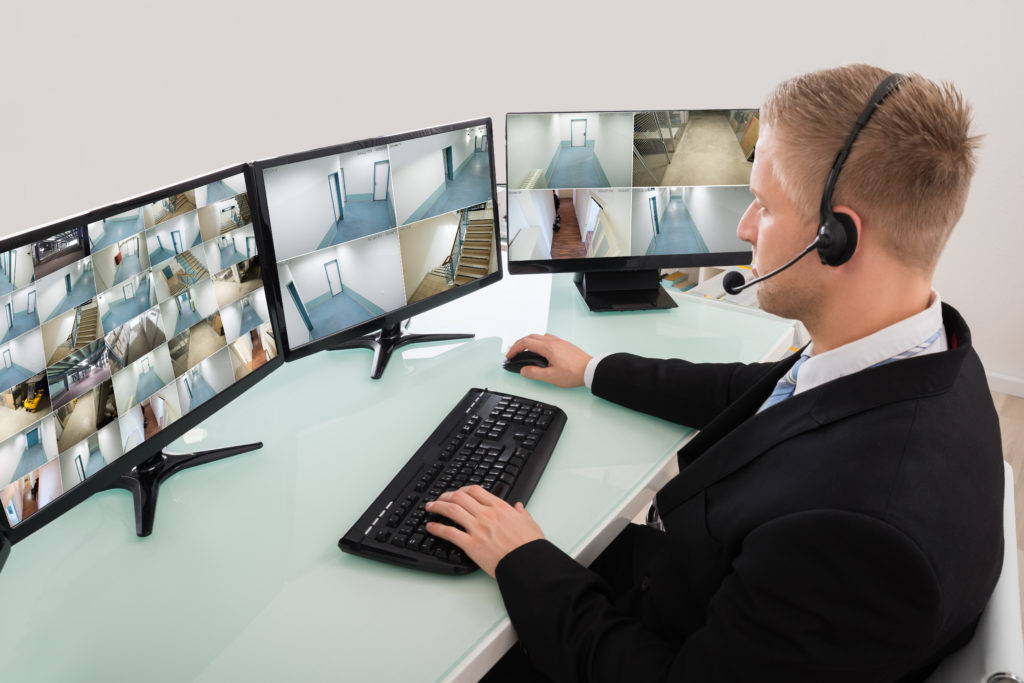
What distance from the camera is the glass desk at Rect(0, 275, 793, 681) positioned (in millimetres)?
858

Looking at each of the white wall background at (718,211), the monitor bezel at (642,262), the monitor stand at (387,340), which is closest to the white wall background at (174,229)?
the monitor stand at (387,340)

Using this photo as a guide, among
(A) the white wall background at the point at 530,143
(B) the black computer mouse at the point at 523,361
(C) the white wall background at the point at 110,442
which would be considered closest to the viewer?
(C) the white wall background at the point at 110,442

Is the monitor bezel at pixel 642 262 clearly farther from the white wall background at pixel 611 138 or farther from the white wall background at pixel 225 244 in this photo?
the white wall background at pixel 225 244

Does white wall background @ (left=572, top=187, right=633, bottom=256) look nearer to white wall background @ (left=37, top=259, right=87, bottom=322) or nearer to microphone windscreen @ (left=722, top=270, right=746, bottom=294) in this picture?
microphone windscreen @ (left=722, top=270, right=746, bottom=294)

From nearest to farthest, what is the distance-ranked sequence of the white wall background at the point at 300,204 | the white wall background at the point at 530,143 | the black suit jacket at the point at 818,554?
the black suit jacket at the point at 818,554, the white wall background at the point at 300,204, the white wall background at the point at 530,143

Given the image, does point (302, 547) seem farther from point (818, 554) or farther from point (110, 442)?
point (818, 554)

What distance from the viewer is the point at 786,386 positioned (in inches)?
42.4

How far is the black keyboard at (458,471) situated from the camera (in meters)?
0.98

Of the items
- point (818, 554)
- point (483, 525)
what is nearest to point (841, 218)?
point (818, 554)

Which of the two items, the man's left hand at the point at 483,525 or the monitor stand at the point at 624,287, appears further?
the monitor stand at the point at 624,287

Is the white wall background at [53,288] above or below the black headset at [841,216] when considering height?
below

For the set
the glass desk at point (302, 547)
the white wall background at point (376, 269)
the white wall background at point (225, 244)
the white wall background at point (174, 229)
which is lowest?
the glass desk at point (302, 547)

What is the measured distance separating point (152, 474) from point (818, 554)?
0.96 metres

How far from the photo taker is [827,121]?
33.6 inches
